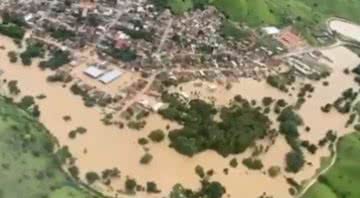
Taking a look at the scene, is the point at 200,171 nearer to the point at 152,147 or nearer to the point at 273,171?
the point at 152,147

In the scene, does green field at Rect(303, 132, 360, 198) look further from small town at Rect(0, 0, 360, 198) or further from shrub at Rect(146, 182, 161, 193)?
shrub at Rect(146, 182, 161, 193)

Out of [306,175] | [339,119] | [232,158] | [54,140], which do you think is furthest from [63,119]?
[339,119]

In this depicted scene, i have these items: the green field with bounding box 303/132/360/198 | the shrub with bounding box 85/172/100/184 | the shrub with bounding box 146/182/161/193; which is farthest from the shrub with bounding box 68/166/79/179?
the green field with bounding box 303/132/360/198

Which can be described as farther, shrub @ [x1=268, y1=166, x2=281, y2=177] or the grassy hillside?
the grassy hillside

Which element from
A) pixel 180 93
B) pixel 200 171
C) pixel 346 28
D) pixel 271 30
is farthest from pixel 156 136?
pixel 346 28

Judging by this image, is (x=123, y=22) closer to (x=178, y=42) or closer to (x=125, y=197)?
(x=178, y=42)

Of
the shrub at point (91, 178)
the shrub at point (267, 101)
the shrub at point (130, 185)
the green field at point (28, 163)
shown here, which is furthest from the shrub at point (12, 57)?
the shrub at point (267, 101)
